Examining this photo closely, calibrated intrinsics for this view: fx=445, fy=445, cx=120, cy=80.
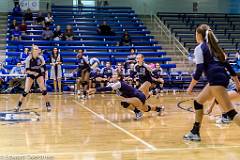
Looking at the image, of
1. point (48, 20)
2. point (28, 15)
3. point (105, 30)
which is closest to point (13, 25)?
point (28, 15)

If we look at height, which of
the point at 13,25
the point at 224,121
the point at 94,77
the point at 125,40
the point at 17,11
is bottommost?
the point at 224,121

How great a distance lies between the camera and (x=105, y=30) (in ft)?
81.9

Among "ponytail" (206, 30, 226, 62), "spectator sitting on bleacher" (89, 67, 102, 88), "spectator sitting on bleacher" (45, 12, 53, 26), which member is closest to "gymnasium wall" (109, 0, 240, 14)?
"spectator sitting on bleacher" (45, 12, 53, 26)

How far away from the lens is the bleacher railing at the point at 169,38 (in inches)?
918

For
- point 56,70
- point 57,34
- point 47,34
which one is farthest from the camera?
point 57,34

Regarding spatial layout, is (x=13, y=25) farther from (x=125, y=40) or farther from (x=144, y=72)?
(x=144, y=72)

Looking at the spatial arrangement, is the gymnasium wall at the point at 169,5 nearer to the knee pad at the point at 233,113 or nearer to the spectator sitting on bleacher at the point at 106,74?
the spectator sitting on bleacher at the point at 106,74

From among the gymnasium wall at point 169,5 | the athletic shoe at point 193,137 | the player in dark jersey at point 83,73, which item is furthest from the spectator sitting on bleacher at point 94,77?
the athletic shoe at point 193,137

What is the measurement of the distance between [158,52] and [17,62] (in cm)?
751

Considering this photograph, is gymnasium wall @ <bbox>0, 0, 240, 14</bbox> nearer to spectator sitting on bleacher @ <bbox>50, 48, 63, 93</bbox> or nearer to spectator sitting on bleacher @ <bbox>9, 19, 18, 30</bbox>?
spectator sitting on bleacher @ <bbox>9, 19, 18, 30</bbox>

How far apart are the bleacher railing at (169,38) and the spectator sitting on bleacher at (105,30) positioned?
9.76ft

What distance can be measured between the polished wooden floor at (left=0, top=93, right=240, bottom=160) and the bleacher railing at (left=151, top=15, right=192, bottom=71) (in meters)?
10.7

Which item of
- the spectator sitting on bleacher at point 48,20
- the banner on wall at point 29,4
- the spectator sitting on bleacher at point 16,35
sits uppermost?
the banner on wall at point 29,4

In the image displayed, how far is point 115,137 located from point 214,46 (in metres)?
2.56
